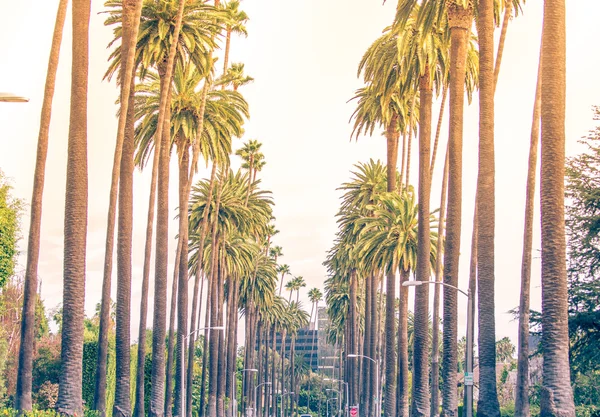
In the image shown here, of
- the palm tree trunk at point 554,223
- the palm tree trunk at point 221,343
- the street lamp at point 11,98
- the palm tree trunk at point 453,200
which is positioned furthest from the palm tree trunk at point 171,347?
the street lamp at point 11,98

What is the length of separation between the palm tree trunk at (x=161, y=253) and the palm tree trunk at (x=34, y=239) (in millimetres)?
12196

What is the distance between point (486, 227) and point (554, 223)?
7459 mm

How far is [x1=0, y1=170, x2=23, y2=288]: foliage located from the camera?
170ft

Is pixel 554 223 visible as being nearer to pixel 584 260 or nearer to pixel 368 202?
pixel 584 260

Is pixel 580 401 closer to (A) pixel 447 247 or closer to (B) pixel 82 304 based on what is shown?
(A) pixel 447 247

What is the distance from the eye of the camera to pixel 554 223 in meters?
22.2

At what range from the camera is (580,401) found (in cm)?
4875

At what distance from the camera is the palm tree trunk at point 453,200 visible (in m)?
35.4

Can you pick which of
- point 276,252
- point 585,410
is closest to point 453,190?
point 585,410

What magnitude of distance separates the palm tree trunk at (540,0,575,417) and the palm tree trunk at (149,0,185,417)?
2394cm

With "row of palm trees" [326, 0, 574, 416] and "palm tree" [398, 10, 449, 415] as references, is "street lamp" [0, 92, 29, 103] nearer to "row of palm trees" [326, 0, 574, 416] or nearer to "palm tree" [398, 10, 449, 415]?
"row of palm trees" [326, 0, 574, 416]

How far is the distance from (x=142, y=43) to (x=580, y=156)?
23.2 metres

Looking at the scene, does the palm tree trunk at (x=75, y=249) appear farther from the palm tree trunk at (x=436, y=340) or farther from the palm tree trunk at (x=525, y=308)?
the palm tree trunk at (x=436, y=340)

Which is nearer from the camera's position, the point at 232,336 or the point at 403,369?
the point at 403,369
